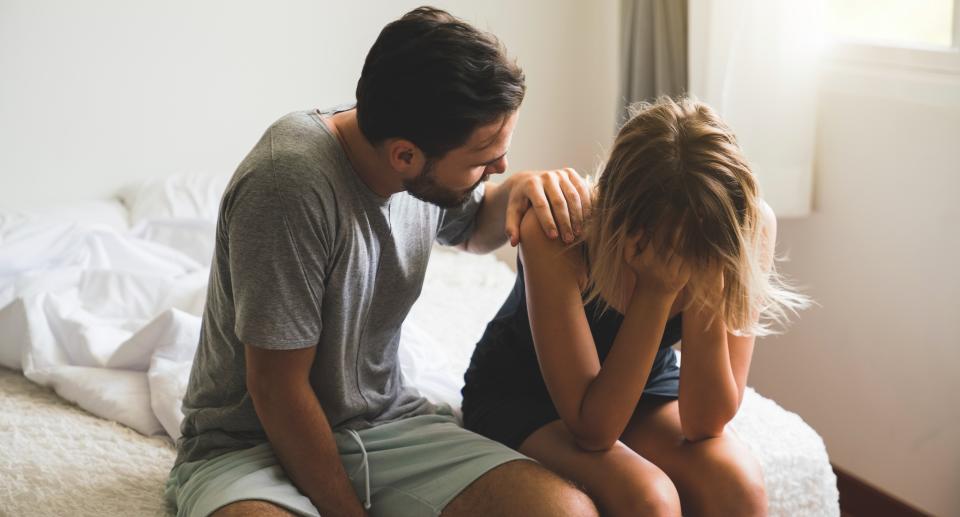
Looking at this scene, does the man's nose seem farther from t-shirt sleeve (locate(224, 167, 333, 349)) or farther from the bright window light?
the bright window light

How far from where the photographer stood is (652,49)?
255cm

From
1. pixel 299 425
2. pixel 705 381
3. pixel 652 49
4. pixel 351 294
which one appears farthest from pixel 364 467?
pixel 652 49

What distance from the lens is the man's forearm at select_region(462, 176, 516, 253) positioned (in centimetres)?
159

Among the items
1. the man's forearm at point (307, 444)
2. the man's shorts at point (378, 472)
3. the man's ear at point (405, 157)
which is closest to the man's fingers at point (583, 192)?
the man's ear at point (405, 157)

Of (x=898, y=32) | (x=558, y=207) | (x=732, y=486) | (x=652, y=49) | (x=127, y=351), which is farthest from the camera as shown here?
(x=652, y=49)

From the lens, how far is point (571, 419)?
136 cm

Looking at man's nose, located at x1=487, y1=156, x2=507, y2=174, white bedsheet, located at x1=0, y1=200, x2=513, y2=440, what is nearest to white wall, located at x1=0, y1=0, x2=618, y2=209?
white bedsheet, located at x1=0, y1=200, x2=513, y2=440

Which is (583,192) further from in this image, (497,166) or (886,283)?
(886,283)

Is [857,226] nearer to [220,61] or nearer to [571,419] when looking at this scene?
[571,419]

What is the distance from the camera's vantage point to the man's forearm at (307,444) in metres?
1.29

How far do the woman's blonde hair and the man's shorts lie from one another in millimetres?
305

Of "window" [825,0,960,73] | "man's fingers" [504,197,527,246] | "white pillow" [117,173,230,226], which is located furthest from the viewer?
"white pillow" [117,173,230,226]

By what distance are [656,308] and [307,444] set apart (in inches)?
19.9

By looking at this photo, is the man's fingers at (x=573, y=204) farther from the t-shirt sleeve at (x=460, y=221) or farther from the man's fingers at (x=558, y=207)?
the t-shirt sleeve at (x=460, y=221)
